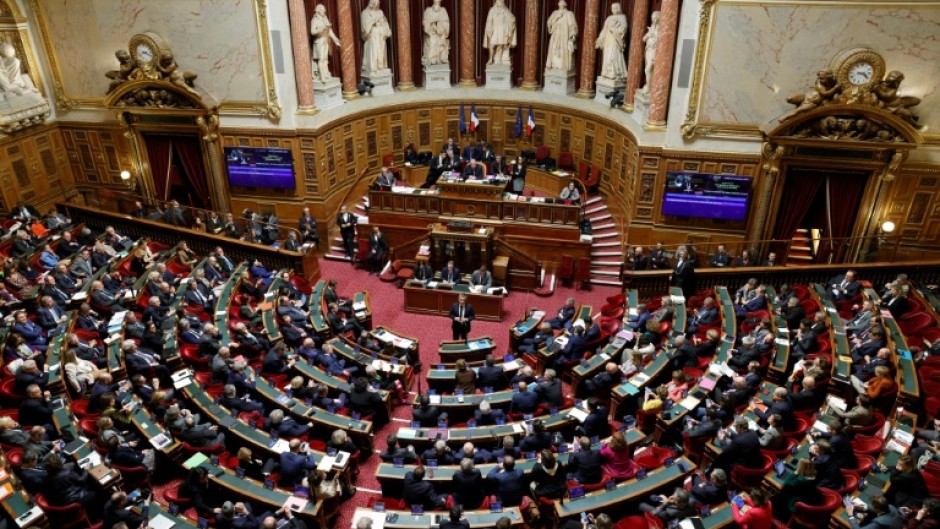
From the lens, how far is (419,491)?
888 cm

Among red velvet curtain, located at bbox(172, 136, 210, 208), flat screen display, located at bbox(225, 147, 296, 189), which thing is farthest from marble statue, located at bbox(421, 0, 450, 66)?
red velvet curtain, located at bbox(172, 136, 210, 208)

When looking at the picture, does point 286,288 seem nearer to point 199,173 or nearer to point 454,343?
point 454,343

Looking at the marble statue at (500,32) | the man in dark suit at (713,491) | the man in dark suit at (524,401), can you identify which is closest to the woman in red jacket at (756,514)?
the man in dark suit at (713,491)

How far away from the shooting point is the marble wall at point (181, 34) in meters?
17.3

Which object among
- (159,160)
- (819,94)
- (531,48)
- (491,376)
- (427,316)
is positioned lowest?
(427,316)

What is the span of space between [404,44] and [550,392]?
15.0 metres

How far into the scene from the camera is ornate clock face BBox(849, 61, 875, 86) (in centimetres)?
1415

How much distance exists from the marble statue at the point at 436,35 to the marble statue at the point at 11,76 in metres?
12.2

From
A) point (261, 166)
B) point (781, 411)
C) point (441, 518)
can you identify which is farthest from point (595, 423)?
point (261, 166)

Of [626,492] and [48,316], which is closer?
[626,492]

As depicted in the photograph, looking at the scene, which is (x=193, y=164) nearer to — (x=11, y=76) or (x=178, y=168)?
(x=178, y=168)

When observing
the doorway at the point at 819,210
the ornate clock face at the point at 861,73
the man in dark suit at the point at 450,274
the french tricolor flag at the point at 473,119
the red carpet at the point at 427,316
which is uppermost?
the ornate clock face at the point at 861,73

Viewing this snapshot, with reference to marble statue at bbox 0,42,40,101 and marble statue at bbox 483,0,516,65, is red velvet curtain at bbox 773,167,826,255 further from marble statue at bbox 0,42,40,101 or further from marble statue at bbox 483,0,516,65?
marble statue at bbox 0,42,40,101

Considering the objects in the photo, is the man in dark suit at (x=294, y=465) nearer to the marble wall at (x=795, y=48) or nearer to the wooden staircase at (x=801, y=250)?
the marble wall at (x=795, y=48)
